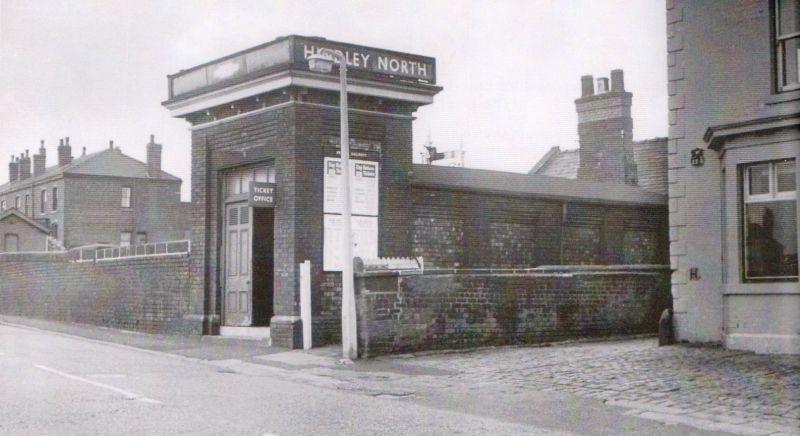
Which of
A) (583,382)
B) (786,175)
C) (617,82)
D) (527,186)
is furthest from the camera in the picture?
(617,82)

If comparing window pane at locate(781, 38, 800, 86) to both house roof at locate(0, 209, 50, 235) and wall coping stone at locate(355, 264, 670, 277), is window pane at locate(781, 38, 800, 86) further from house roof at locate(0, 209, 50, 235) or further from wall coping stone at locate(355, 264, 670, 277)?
house roof at locate(0, 209, 50, 235)

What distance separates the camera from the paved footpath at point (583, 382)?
9156mm

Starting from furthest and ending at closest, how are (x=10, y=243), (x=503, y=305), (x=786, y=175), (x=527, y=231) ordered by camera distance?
(x=10, y=243)
(x=527, y=231)
(x=503, y=305)
(x=786, y=175)

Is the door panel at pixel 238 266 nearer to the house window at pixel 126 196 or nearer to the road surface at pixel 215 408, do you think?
the road surface at pixel 215 408

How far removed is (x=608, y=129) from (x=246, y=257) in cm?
1619

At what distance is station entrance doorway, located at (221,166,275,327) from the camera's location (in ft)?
65.2

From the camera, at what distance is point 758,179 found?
14.4 m

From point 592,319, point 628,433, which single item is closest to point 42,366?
point 628,433

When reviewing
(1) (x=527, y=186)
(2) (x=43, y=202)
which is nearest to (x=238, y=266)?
(1) (x=527, y=186)

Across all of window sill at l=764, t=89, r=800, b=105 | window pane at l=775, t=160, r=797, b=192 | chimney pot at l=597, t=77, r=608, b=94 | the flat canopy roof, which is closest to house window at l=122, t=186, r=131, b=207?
chimney pot at l=597, t=77, r=608, b=94

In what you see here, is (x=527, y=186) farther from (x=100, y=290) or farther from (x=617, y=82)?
(x=100, y=290)

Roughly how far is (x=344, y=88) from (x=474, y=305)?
5.02m

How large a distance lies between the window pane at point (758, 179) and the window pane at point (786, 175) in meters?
0.20

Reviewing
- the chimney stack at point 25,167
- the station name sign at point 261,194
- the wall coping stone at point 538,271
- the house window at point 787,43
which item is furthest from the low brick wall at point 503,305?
the chimney stack at point 25,167
